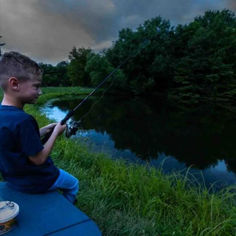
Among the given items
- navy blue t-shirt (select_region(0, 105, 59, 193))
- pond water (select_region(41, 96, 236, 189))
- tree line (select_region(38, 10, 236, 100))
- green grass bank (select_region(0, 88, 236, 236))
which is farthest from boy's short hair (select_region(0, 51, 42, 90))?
tree line (select_region(38, 10, 236, 100))

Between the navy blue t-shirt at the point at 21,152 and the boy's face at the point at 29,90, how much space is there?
4.0 inches

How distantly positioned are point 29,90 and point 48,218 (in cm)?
74

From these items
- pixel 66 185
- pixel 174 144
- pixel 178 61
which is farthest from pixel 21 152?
pixel 178 61

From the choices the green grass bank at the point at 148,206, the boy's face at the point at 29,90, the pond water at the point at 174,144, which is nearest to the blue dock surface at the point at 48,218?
the boy's face at the point at 29,90

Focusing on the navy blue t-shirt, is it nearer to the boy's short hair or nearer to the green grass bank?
the boy's short hair

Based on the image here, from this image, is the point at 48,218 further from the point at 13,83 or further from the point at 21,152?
the point at 13,83

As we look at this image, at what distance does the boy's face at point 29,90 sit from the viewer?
131 cm

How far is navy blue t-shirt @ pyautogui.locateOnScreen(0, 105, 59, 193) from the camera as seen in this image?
3.97ft

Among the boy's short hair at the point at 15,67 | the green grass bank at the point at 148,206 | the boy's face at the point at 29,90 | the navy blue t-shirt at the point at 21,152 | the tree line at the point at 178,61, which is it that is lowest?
the green grass bank at the point at 148,206

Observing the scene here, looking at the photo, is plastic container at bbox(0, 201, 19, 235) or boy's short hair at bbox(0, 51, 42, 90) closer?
plastic container at bbox(0, 201, 19, 235)

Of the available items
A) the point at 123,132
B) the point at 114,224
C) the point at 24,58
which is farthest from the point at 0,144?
the point at 123,132

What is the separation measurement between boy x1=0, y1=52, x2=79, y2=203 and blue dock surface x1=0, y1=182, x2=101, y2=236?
81mm

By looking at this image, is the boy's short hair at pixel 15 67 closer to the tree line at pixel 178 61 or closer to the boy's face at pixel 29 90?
the boy's face at pixel 29 90

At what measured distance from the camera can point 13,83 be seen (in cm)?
128
